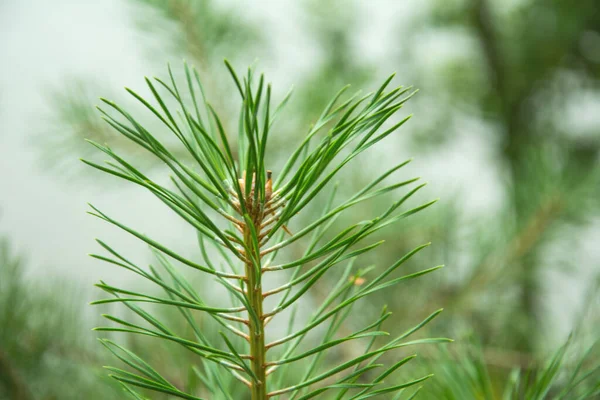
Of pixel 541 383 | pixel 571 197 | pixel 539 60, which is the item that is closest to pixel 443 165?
pixel 539 60

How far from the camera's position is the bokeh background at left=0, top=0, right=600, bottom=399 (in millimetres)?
269

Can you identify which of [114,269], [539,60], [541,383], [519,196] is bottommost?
[541,383]

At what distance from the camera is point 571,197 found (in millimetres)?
351

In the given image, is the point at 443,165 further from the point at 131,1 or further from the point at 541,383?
the point at 541,383

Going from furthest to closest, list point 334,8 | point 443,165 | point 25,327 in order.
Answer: point 443,165, point 334,8, point 25,327

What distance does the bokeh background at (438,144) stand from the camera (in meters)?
0.27

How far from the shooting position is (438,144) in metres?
0.77

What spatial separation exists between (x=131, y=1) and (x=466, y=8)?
1.50 feet

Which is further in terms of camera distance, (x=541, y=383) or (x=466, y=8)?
(x=466, y=8)

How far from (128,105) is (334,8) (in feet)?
1.10

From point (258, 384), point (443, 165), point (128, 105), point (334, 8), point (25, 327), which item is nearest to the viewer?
point (258, 384)

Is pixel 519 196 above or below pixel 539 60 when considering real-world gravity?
below

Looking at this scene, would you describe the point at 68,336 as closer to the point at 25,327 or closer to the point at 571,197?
the point at 25,327

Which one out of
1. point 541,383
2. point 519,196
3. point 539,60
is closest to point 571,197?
point 519,196
